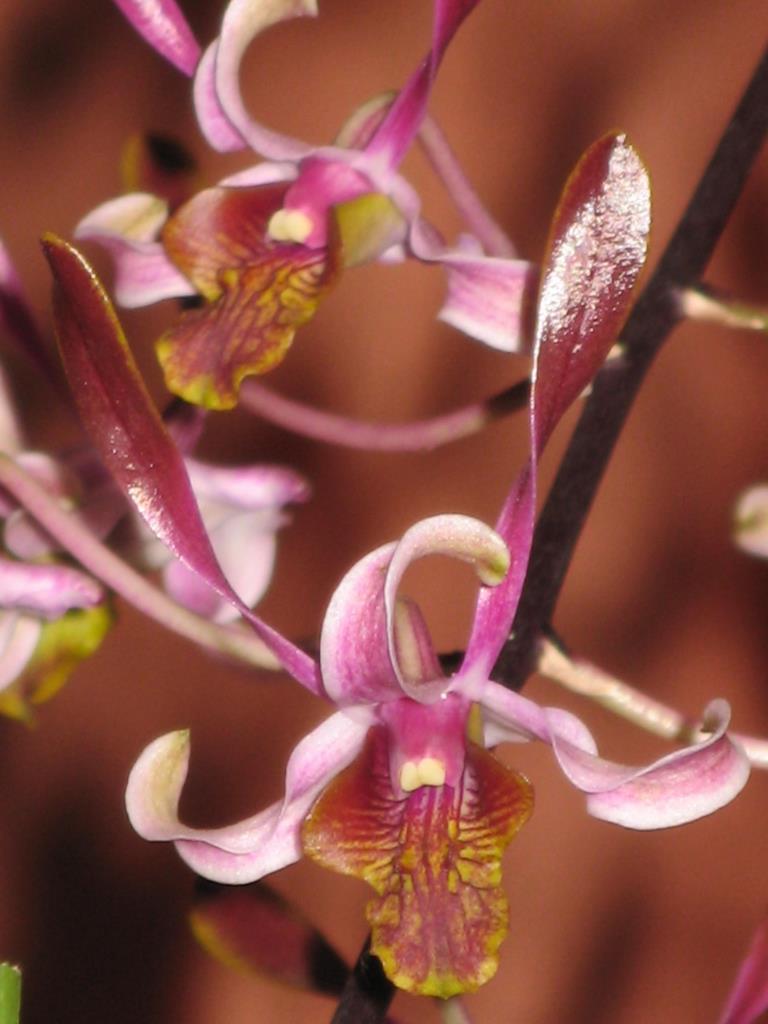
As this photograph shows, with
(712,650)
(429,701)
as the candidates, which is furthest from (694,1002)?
(429,701)

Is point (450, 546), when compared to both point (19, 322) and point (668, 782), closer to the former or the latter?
point (668, 782)

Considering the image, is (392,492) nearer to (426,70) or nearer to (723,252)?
(723,252)

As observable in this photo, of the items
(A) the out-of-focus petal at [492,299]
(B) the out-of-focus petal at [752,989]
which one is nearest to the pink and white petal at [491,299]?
(A) the out-of-focus petal at [492,299]

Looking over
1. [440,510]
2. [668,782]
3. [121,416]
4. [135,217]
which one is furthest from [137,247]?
[440,510]

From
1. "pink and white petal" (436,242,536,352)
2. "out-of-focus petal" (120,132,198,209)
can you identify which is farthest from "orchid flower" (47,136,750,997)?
"out-of-focus petal" (120,132,198,209)

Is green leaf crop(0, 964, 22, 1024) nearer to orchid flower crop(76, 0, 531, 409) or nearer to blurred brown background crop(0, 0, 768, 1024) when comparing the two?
orchid flower crop(76, 0, 531, 409)

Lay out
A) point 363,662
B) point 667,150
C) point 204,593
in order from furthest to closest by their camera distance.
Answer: point 667,150 < point 204,593 < point 363,662

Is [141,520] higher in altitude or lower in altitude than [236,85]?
lower
